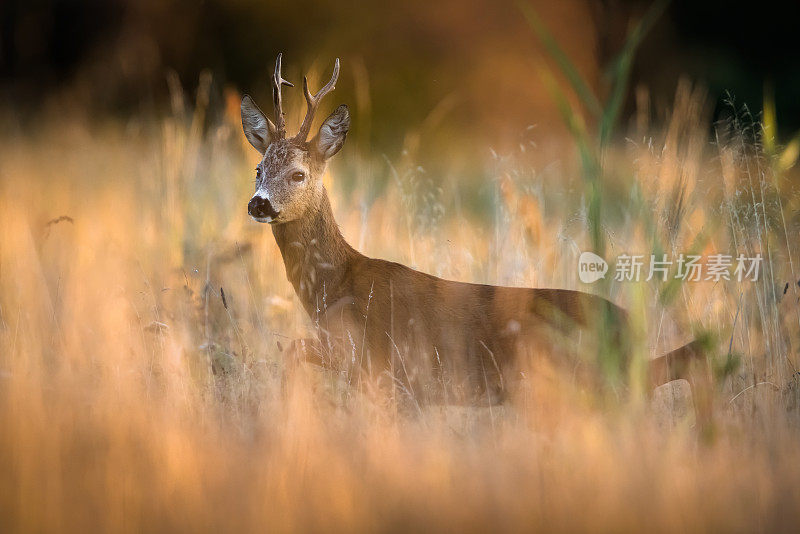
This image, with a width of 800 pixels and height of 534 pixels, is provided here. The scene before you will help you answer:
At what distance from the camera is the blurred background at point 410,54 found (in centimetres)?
952

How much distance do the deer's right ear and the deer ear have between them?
0.58 feet

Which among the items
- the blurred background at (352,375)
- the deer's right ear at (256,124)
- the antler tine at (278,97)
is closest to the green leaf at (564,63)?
the blurred background at (352,375)

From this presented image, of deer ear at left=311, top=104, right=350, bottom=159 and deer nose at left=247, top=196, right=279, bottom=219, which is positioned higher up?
deer ear at left=311, top=104, right=350, bottom=159

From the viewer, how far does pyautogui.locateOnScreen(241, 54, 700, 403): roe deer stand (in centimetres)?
303

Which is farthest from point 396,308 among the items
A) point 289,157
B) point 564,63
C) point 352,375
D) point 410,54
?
point 410,54

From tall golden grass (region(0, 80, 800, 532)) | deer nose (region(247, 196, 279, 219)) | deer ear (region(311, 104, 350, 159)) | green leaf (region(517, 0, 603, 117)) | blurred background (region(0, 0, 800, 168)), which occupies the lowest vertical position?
tall golden grass (region(0, 80, 800, 532))

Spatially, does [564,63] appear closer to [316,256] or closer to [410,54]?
[316,256]

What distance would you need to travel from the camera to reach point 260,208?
3180 mm

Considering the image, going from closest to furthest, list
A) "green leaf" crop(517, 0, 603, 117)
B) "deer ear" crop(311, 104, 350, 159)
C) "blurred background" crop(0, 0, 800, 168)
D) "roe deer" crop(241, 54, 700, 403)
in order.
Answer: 1. "green leaf" crop(517, 0, 603, 117)
2. "roe deer" crop(241, 54, 700, 403)
3. "deer ear" crop(311, 104, 350, 159)
4. "blurred background" crop(0, 0, 800, 168)

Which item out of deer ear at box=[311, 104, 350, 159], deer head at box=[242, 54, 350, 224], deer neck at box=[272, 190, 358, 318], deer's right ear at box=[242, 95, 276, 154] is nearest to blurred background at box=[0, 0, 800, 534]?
deer neck at box=[272, 190, 358, 318]

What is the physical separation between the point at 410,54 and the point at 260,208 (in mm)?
7642

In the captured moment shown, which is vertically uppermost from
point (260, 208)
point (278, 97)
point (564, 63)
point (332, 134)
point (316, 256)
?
point (278, 97)

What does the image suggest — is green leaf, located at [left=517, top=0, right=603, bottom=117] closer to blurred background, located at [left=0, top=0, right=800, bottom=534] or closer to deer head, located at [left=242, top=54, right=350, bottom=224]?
blurred background, located at [left=0, top=0, right=800, bottom=534]

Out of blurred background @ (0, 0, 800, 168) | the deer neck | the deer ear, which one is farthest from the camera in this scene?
blurred background @ (0, 0, 800, 168)
